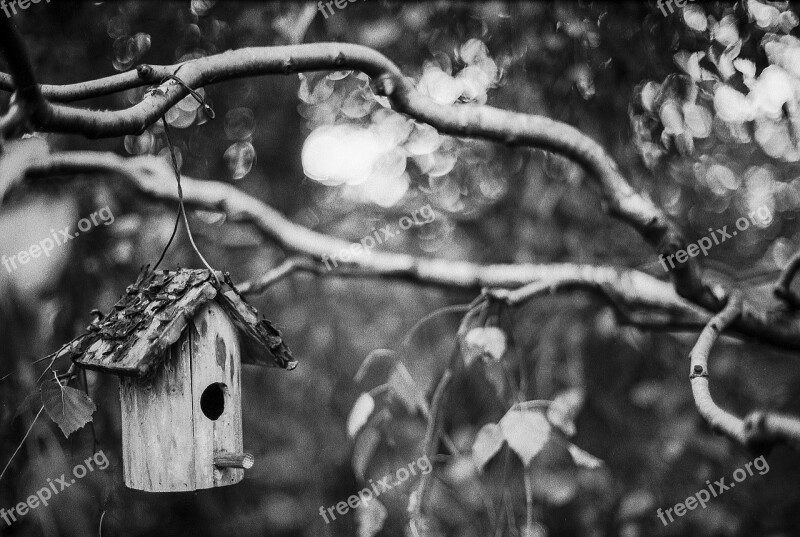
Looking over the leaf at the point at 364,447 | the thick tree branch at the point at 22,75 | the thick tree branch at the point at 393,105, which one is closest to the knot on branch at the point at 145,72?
the thick tree branch at the point at 393,105

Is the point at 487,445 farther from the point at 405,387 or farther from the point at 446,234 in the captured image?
the point at 446,234

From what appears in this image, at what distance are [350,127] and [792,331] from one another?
2571mm

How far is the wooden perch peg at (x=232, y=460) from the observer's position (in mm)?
1415

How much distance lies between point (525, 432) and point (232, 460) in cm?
67

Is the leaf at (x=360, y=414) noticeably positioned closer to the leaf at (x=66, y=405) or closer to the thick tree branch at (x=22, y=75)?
the leaf at (x=66, y=405)

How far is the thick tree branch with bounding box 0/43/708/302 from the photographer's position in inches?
39.1

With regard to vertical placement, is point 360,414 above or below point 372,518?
above

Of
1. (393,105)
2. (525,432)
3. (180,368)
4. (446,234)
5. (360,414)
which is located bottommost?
(446,234)

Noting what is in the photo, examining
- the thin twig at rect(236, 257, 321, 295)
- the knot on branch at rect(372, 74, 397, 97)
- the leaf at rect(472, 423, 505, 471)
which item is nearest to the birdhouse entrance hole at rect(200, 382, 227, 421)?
the thin twig at rect(236, 257, 321, 295)

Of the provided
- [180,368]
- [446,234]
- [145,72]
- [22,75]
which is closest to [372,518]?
[180,368]

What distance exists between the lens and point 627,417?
3.31m

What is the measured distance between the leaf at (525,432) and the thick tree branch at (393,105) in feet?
2.12

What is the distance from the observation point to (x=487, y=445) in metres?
1.54

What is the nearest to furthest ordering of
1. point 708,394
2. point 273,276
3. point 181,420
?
point 708,394 < point 181,420 < point 273,276
